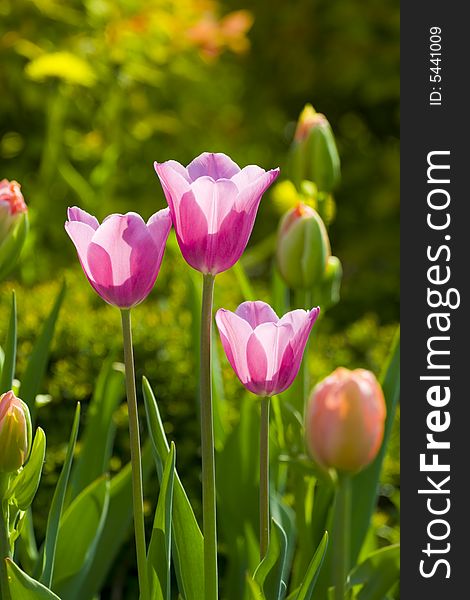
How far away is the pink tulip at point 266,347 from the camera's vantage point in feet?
3.07

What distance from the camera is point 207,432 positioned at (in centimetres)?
92

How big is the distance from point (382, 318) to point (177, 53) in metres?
1.12

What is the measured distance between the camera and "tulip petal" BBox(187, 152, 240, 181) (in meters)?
0.99

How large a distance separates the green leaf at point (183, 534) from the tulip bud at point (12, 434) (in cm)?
17

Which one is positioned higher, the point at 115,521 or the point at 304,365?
the point at 304,365

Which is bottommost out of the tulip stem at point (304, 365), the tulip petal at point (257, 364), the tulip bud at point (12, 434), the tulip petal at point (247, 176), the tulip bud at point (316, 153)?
the tulip bud at point (12, 434)

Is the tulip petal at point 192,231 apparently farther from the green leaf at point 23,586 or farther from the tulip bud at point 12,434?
the green leaf at point 23,586

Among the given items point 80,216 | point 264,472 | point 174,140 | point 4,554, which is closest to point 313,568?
point 264,472

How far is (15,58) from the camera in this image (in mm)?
3053

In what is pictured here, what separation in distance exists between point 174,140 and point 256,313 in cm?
236

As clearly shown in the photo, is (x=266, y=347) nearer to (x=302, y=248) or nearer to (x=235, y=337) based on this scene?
(x=235, y=337)

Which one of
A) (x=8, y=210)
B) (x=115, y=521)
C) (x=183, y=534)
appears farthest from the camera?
(x=115, y=521)

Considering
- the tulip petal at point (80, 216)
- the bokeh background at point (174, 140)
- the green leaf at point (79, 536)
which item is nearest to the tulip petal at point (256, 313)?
the tulip petal at point (80, 216)

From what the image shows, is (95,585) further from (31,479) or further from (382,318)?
(382,318)
